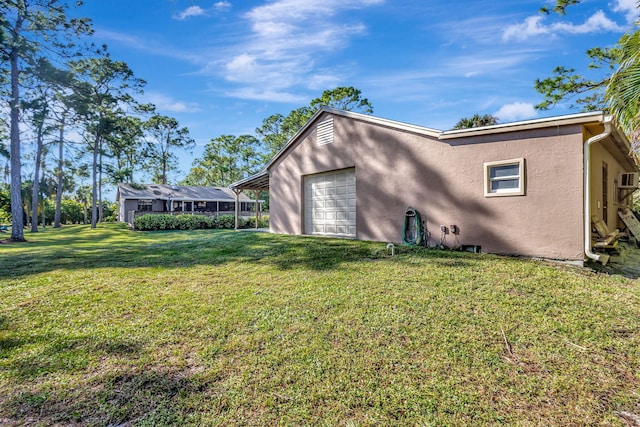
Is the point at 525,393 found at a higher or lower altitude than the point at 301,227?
lower

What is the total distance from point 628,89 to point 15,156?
1950cm

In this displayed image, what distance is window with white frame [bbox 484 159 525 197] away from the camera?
6.27 metres

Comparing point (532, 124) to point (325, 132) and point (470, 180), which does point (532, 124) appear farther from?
point (325, 132)

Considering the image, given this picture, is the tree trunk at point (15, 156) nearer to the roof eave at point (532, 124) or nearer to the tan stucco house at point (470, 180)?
the tan stucco house at point (470, 180)

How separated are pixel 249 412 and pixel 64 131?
27449 mm

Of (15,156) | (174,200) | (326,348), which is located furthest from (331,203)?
(174,200)

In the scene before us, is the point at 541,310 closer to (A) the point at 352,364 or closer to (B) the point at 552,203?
(A) the point at 352,364

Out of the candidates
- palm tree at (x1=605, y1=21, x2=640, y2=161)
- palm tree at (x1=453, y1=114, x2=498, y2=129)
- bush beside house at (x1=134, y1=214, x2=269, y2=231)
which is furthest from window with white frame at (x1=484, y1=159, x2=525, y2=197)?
bush beside house at (x1=134, y1=214, x2=269, y2=231)

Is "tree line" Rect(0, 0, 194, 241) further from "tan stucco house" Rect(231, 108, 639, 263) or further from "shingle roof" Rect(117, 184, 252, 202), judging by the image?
"tan stucco house" Rect(231, 108, 639, 263)

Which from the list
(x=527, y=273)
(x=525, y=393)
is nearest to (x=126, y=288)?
(x=525, y=393)

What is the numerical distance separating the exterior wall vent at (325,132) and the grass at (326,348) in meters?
5.76

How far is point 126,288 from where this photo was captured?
194 inches

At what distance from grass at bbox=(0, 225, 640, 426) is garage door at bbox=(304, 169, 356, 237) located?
434 cm

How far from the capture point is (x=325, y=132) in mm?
10156
